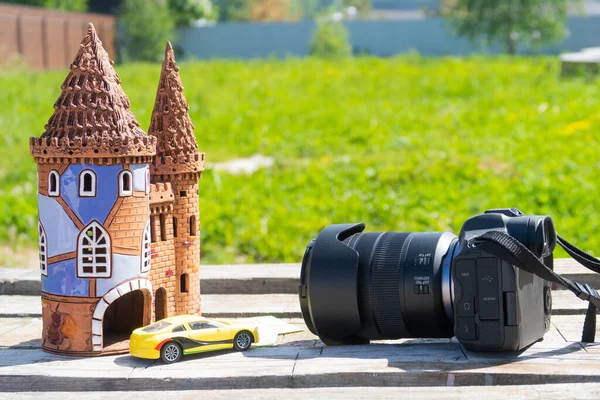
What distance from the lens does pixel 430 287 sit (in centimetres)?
336

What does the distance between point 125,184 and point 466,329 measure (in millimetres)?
1329

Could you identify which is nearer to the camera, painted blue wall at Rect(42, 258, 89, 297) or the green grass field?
painted blue wall at Rect(42, 258, 89, 297)

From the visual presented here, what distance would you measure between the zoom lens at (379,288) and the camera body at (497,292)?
141mm

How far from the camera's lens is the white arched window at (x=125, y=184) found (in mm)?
3382

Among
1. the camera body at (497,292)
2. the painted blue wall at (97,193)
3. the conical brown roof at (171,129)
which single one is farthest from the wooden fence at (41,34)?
the camera body at (497,292)

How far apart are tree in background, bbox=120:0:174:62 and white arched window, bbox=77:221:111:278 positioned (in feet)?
94.1

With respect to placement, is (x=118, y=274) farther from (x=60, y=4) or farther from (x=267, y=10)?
(x=267, y=10)

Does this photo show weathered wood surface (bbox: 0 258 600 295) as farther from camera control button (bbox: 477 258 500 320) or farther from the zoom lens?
camera control button (bbox: 477 258 500 320)

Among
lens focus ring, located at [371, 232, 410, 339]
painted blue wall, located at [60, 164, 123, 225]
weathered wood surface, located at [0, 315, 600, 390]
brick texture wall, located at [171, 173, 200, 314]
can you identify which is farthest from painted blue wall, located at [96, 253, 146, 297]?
lens focus ring, located at [371, 232, 410, 339]

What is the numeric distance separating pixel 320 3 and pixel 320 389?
11215 centimetres

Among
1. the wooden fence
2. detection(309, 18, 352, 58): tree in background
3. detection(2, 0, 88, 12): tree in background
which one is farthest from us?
detection(2, 0, 88, 12): tree in background

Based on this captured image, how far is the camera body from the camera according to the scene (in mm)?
3139

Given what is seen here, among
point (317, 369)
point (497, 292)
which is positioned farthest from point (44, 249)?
point (497, 292)

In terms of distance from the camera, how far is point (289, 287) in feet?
15.4
